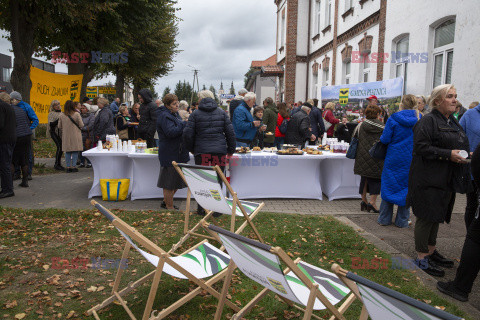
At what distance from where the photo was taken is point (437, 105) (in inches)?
159

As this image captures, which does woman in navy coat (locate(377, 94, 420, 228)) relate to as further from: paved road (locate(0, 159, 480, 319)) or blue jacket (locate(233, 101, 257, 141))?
blue jacket (locate(233, 101, 257, 141))

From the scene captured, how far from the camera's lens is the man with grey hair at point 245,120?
7.60m

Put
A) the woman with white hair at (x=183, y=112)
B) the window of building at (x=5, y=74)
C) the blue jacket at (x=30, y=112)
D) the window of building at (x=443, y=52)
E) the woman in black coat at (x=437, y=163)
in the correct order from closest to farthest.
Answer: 1. the woman in black coat at (x=437, y=163)
2. the blue jacket at (x=30, y=112)
3. the window of building at (x=443, y=52)
4. the woman with white hair at (x=183, y=112)
5. the window of building at (x=5, y=74)

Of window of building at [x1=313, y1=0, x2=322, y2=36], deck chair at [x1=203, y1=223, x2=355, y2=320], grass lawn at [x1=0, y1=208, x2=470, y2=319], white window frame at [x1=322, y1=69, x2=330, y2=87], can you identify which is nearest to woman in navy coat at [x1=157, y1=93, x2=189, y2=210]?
grass lawn at [x1=0, y1=208, x2=470, y2=319]

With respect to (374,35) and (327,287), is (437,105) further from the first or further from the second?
(374,35)

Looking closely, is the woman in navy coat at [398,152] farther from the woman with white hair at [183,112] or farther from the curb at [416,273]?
the woman with white hair at [183,112]

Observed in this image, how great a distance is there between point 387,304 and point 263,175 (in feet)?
19.0

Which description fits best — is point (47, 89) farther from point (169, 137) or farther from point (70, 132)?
point (169, 137)

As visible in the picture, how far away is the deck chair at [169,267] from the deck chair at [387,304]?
130cm

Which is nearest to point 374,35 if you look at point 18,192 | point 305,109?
point 305,109

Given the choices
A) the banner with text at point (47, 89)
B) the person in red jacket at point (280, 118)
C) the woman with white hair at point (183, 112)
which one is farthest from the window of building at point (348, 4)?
the banner with text at point (47, 89)

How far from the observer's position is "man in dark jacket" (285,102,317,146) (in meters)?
9.58

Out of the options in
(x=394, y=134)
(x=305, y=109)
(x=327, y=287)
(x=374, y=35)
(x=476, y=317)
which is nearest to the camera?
(x=327, y=287)

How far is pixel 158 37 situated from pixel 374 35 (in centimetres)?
1624
